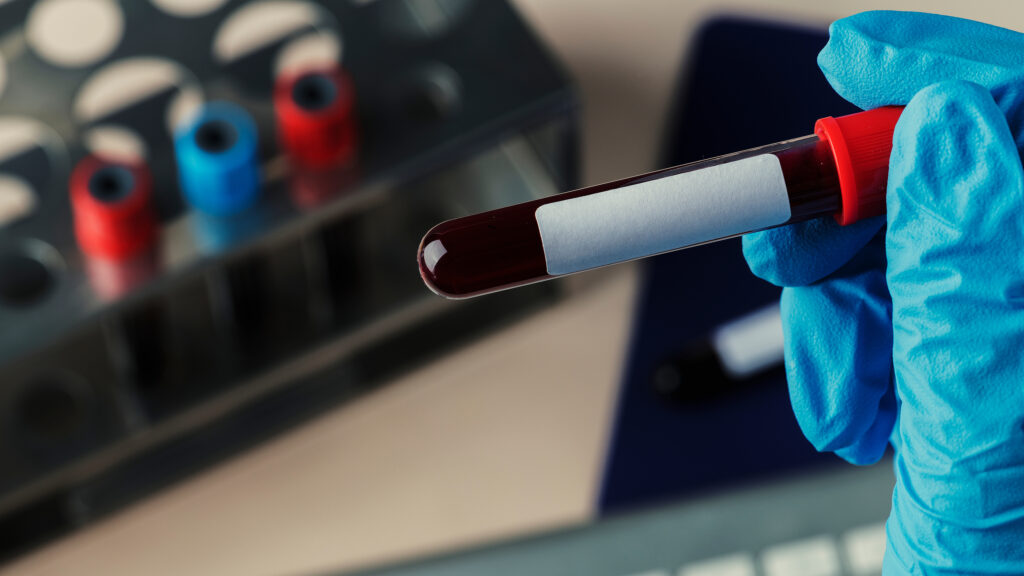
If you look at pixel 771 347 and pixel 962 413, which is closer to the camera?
pixel 962 413

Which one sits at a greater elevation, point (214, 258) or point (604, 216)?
point (214, 258)

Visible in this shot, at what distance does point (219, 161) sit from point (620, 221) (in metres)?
0.34

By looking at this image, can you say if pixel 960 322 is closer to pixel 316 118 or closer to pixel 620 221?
pixel 620 221

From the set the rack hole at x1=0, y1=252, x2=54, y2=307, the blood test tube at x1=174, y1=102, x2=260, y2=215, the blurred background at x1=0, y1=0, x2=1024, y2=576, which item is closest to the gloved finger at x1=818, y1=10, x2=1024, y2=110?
the blurred background at x1=0, y1=0, x2=1024, y2=576

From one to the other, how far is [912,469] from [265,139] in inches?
15.4

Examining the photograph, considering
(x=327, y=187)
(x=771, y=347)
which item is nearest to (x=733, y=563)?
(x=771, y=347)

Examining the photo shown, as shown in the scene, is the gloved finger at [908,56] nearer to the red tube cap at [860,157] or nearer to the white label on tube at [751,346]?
the red tube cap at [860,157]

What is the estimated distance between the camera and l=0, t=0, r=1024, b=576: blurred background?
0.69 m

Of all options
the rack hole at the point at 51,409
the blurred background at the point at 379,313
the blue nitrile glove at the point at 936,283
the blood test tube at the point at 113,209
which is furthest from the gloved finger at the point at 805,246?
the rack hole at the point at 51,409

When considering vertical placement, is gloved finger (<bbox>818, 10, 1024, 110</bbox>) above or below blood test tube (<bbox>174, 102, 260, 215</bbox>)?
below

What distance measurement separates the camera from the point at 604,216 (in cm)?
39

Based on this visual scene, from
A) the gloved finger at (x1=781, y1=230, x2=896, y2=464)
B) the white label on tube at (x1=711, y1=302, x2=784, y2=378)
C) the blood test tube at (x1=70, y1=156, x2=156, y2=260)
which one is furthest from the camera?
the white label on tube at (x1=711, y1=302, x2=784, y2=378)

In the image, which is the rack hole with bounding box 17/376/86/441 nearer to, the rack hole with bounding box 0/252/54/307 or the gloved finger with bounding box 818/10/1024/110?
the rack hole with bounding box 0/252/54/307

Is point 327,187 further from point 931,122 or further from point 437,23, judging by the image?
Result: point 931,122
